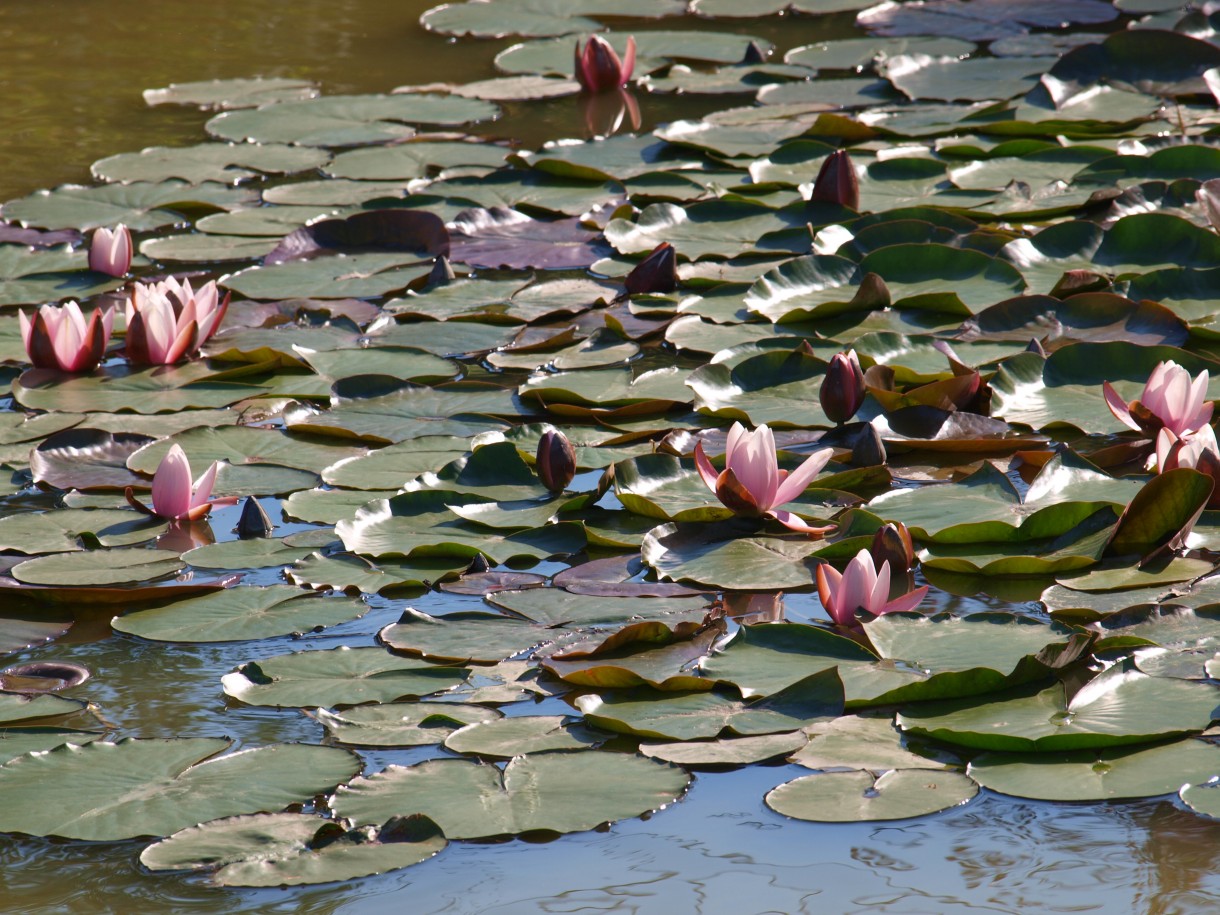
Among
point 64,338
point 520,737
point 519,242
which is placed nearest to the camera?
point 520,737

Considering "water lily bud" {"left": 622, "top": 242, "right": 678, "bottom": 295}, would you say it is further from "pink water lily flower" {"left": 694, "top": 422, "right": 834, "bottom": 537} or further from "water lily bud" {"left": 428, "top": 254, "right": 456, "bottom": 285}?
"pink water lily flower" {"left": 694, "top": 422, "right": 834, "bottom": 537}

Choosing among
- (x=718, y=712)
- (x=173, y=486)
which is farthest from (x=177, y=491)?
(x=718, y=712)

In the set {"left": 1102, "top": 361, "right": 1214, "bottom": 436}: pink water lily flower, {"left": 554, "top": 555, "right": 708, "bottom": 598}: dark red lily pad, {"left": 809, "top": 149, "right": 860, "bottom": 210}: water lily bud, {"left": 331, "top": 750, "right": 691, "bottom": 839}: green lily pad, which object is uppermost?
{"left": 809, "top": 149, "right": 860, "bottom": 210}: water lily bud

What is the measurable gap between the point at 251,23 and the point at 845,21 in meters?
3.36

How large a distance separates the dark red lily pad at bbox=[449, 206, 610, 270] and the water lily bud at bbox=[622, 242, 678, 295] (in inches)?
13.9

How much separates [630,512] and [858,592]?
2.25ft

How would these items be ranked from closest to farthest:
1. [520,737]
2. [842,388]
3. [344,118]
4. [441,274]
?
[520,737], [842,388], [441,274], [344,118]

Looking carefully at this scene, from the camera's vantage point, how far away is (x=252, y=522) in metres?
3.00

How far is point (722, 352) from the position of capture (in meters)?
3.61

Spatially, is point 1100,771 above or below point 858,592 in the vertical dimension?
below

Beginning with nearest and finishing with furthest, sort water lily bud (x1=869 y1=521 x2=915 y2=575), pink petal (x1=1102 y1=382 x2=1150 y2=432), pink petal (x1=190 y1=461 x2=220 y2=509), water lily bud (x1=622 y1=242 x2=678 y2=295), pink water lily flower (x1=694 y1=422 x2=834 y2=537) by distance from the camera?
water lily bud (x1=869 y1=521 x2=915 y2=575), pink water lily flower (x1=694 y1=422 x2=834 y2=537), pink petal (x1=1102 y1=382 x2=1150 y2=432), pink petal (x1=190 y1=461 x2=220 y2=509), water lily bud (x1=622 y1=242 x2=678 y2=295)

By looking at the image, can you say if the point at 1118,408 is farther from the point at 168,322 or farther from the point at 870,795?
the point at 168,322

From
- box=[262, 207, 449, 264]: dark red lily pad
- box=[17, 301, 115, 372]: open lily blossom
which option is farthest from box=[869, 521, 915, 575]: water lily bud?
box=[262, 207, 449, 264]: dark red lily pad

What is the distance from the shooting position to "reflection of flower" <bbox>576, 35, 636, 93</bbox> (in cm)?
629
